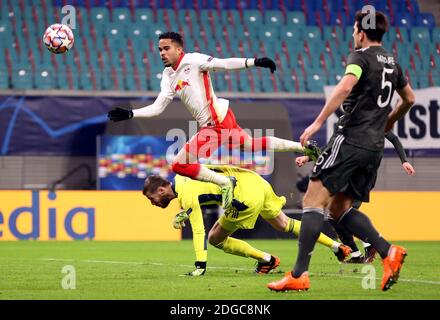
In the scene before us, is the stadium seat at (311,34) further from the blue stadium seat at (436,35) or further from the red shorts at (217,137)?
the red shorts at (217,137)

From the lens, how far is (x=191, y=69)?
33.9 ft

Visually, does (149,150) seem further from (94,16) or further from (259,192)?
(259,192)

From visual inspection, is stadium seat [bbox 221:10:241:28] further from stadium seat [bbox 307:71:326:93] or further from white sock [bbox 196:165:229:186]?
white sock [bbox 196:165:229:186]

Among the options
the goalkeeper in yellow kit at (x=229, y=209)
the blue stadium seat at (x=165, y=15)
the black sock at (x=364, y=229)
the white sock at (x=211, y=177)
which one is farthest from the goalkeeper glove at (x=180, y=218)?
the blue stadium seat at (x=165, y=15)

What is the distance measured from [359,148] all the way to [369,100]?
0.36 metres

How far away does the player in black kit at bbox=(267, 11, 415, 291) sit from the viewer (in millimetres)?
7227

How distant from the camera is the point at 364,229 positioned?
7.53 metres

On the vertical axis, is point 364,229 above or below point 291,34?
below

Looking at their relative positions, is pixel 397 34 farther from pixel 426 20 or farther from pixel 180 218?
pixel 180 218

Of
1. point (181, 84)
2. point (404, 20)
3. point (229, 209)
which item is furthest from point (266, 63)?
point (404, 20)

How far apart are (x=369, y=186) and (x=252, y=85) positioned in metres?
13.0

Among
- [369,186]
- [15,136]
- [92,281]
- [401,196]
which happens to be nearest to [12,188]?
[15,136]

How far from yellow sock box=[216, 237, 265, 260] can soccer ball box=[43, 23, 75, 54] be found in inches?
148

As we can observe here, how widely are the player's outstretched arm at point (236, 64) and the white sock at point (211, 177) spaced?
101cm
